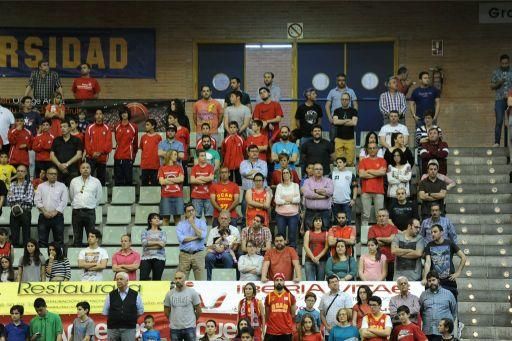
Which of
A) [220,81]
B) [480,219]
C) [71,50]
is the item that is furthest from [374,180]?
[71,50]

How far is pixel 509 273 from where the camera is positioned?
22.6 metres

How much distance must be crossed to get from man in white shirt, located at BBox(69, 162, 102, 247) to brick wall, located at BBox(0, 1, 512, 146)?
22.0 ft

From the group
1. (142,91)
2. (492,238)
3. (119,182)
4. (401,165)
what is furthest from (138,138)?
(492,238)

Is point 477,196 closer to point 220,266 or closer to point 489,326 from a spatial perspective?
point 489,326

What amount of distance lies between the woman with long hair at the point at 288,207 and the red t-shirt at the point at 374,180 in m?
1.47

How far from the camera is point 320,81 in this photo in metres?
29.8

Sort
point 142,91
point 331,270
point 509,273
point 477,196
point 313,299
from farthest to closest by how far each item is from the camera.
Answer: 1. point 142,91
2. point 477,196
3. point 509,273
4. point 331,270
5. point 313,299

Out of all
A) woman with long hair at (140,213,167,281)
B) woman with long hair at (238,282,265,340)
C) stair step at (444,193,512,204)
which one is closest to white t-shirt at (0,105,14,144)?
woman with long hair at (140,213,167,281)

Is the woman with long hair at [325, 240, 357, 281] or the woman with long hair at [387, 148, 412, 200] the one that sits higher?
the woman with long hair at [387, 148, 412, 200]

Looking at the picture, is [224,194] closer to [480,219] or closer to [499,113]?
[480,219]

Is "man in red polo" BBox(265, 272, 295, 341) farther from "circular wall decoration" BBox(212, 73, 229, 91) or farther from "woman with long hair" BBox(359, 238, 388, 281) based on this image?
"circular wall decoration" BBox(212, 73, 229, 91)

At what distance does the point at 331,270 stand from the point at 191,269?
2557 mm

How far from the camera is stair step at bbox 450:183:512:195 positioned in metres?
24.9

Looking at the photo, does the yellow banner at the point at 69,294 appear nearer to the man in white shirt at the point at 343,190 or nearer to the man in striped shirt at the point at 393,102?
the man in white shirt at the point at 343,190
